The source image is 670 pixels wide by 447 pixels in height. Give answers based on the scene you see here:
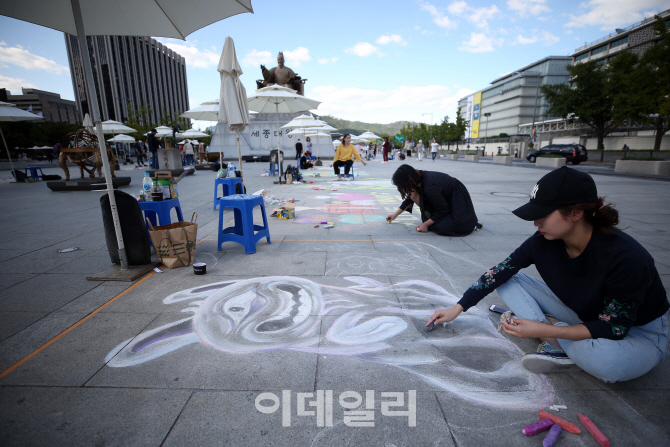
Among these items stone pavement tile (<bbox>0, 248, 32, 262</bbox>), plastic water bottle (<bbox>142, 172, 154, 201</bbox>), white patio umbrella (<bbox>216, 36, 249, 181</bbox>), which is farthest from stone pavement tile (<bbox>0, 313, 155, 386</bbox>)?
white patio umbrella (<bbox>216, 36, 249, 181</bbox>)

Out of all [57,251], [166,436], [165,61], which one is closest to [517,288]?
[166,436]

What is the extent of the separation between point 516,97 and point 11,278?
102727mm

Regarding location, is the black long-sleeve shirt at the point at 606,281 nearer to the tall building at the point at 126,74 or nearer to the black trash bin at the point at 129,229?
the black trash bin at the point at 129,229

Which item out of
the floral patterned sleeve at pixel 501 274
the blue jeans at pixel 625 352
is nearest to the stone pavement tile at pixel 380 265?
the floral patterned sleeve at pixel 501 274

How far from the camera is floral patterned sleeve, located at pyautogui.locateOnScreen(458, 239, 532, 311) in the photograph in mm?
2131

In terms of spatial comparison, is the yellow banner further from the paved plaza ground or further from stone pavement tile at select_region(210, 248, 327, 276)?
stone pavement tile at select_region(210, 248, 327, 276)

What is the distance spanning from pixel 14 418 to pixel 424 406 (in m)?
2.19

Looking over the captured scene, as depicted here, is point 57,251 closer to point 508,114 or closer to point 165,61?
point 165,61

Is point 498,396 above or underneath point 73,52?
underneath

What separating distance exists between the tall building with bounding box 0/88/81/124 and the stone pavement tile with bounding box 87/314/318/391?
75.4 meters

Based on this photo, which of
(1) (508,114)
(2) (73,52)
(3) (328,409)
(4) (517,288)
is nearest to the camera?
(3) (328,409)

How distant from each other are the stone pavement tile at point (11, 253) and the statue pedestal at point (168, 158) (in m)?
11.4

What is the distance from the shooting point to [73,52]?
5534 cm

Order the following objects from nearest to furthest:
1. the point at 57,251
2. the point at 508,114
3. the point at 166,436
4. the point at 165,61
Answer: the point at 166,436
the point at 57,251
the point at 165,61
the point at 508,114
